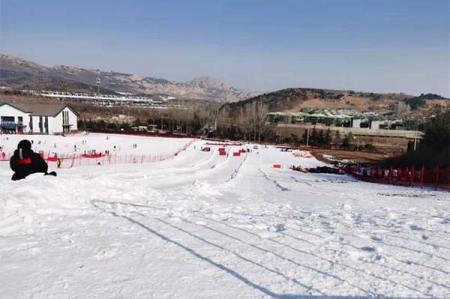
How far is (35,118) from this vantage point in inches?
3450

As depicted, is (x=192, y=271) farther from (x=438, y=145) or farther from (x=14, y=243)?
(x=438, y=145)

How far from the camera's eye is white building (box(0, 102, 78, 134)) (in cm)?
8506

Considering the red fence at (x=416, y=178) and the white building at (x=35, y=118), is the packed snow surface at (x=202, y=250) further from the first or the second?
the white building at (x=35, y=118)

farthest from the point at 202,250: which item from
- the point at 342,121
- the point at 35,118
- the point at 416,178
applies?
the point at 342,121

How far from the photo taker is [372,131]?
120188 mm

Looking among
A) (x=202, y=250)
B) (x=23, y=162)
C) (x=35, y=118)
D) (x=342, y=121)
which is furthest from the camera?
(x=342, y=121)

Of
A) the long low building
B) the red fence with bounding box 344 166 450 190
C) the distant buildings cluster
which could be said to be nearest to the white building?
the long low building

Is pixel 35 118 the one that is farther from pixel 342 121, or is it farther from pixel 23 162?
pixel 342 121

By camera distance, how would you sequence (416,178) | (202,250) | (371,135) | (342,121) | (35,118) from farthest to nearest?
(342,121) → (371,135) → (35,118) → (416,178) → (202,250)

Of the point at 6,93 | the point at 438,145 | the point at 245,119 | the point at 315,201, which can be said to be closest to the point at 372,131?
the point at 245,119

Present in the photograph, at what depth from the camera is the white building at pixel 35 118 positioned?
85.1 m

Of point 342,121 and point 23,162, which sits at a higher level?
point 342,121

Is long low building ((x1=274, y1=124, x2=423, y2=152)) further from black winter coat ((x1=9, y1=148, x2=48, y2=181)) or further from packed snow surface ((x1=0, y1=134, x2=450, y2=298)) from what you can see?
packed snow surface ((x1=0, y1=134, x2=450, y2=298))

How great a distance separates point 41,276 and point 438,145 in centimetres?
5056
